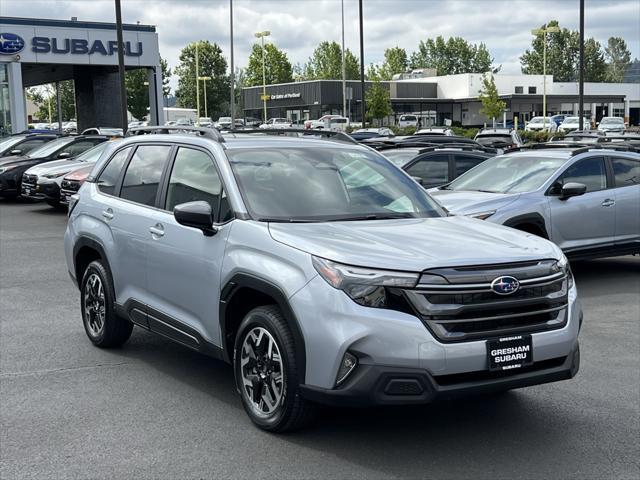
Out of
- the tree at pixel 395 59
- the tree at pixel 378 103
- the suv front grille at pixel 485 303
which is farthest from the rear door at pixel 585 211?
the tree at pixel 395 59

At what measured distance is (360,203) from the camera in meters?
5.77

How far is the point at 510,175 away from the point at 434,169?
2776mm

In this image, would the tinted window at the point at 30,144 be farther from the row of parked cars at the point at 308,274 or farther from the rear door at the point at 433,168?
the row of parked cars at the point at 308,274

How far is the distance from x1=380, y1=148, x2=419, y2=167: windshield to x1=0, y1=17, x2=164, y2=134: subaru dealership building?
93.0 ft

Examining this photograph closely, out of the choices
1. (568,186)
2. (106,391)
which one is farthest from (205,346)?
(568,186)

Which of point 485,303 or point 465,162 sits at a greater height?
point 465,162

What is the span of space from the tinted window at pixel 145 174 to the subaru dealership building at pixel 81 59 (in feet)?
111

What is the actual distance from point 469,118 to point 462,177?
8173 centimetres

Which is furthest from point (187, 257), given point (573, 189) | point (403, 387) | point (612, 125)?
point (612, 125)

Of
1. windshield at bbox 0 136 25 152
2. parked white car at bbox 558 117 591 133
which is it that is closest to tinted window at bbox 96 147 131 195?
windshield at bbox 0 136 25 152

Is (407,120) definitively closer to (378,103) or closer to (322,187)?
(378,103)

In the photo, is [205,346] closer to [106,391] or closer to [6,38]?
[106,391]

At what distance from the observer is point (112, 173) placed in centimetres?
718

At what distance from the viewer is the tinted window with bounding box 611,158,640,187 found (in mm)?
11289
